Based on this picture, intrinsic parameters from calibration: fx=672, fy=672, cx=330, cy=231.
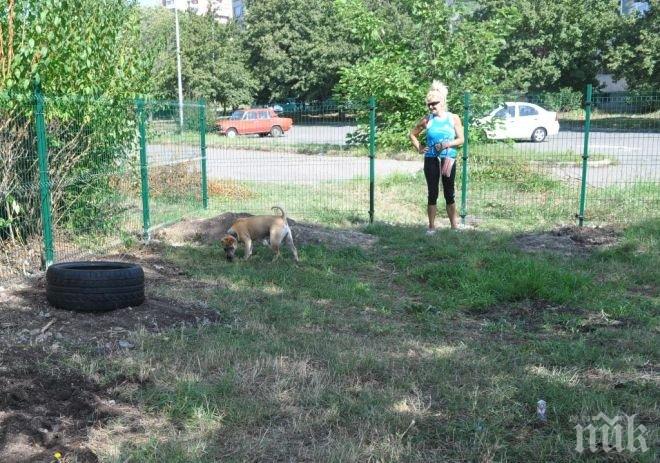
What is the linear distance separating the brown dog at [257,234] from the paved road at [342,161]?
4442 millimetres

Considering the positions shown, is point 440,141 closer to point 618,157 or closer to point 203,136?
point 203,136

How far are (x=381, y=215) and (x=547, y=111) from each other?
51.0 feet

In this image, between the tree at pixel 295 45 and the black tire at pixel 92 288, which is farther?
the tree at pixel 295 45

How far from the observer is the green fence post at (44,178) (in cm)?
670

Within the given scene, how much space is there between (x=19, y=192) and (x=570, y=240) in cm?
660

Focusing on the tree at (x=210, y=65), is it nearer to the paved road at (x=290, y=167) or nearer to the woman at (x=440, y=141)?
the paved road at (x=290, y=167)

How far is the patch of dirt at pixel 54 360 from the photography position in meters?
3.48

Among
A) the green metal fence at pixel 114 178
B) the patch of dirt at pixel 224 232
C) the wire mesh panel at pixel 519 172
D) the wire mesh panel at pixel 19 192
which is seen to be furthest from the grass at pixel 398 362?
the wire mesh panel at pixel 519 172

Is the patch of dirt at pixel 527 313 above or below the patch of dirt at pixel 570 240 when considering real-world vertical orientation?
below

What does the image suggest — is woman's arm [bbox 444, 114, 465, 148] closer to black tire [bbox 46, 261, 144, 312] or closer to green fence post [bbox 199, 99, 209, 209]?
green fence post [bbox 199, 99, 209, 209]

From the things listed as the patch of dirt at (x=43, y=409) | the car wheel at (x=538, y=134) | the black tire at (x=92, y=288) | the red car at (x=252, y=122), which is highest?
the red car at (x=252, y=122)

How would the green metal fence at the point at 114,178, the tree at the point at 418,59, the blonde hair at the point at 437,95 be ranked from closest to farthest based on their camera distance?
the green metal fence at the point at 114,178 < the blonde hair at the point at 437,95 < the tree at the point at 418,59

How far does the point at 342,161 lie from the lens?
600 inches

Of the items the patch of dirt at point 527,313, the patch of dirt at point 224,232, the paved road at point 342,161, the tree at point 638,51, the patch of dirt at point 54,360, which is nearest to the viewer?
the patch of dirt at point 54,360
